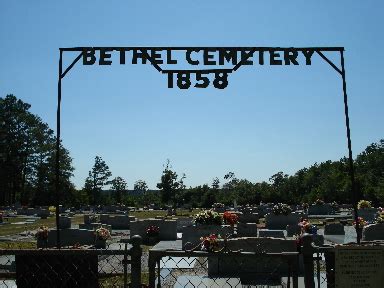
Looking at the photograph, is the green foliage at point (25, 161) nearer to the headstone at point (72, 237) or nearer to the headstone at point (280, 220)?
the headstone at point (280, 220)

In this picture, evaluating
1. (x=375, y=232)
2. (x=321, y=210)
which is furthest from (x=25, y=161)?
(x=375, y=232)

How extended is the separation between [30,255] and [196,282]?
5.22 metres

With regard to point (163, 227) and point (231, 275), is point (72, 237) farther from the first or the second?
point (163, 227)

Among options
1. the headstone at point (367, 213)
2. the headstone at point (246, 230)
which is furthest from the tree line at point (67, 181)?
the headstone at point (246, 230)

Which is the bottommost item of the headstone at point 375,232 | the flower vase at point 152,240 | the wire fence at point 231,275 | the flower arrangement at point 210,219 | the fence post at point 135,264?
the flower vase at point 152,240

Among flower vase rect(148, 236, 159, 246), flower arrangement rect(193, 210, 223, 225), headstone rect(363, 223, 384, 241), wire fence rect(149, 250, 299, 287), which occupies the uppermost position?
flower arrangement rect(193, 210, 223, 225)

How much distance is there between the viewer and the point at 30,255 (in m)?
6.09

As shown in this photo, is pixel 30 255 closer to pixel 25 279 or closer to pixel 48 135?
pixel 25 279

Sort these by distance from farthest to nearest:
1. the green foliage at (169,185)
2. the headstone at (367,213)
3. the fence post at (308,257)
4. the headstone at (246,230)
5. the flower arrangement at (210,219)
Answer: the green foliage at (169,185), the headstone at (367,213), the headstone at (246,230), the flower arrangement at (210,219), the fence post at (308,257)

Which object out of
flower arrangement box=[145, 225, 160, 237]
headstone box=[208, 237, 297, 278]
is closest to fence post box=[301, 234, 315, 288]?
headstone box=[208, 237, 297, 278]

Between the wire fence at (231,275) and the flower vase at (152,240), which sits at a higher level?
the wire fence at (231,275)

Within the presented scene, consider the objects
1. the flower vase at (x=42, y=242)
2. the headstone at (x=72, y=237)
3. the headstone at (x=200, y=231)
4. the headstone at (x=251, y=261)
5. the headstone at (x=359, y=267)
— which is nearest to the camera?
the headstone at (x=359, y=267)

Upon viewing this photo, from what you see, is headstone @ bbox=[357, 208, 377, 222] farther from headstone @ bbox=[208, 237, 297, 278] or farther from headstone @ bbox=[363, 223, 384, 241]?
headstone @ bbox=[208, 237, 297, 278]

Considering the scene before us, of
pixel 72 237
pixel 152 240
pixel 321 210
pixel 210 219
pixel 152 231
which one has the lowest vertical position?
pixel 152 240
